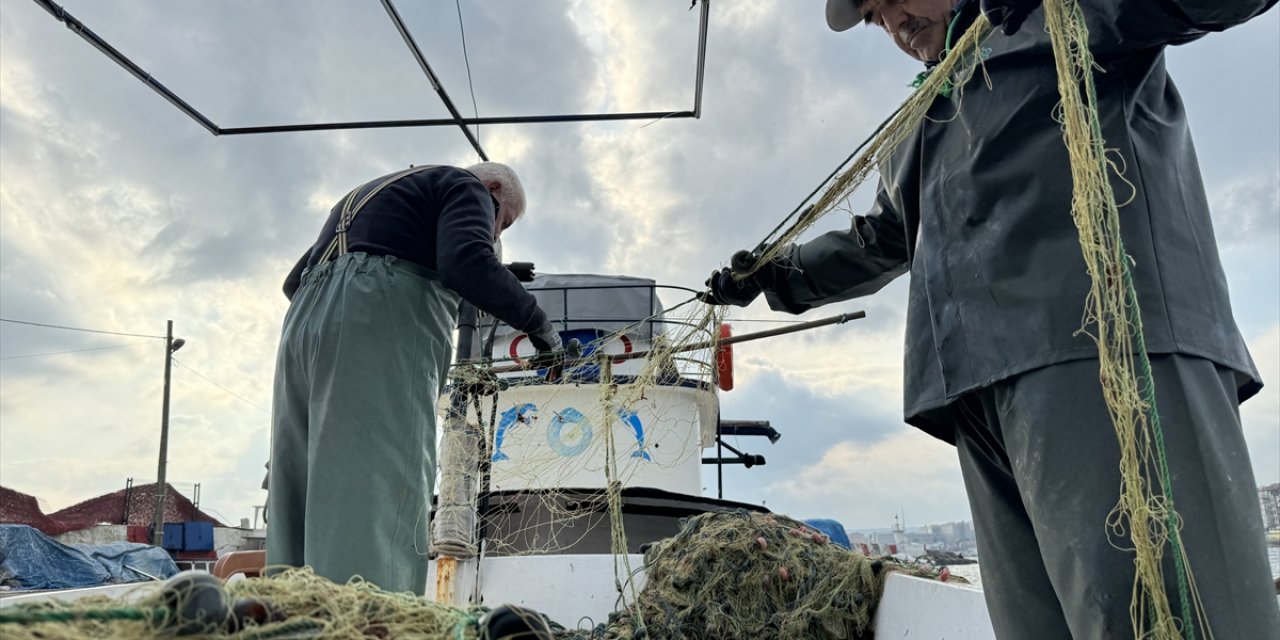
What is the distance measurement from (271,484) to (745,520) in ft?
7.49

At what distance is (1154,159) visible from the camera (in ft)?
4.30

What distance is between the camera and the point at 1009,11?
132 cm

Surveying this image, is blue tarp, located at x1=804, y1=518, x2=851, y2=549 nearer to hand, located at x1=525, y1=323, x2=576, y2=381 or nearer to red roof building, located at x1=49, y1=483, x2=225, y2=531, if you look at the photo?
hand, located at x1=525, y1=323, x2=576, y2=381

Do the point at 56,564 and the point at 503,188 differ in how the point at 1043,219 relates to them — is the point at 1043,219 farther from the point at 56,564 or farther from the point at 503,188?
the point at 56,564

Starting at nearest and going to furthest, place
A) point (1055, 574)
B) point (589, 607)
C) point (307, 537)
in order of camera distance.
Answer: point (1055, 574)
point (307, 537)
point (589, 607)

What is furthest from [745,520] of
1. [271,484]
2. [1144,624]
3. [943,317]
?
[1144,624]

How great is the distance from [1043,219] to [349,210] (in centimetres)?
190

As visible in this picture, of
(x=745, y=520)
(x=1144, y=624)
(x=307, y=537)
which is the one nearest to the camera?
(x=1144, y=624)

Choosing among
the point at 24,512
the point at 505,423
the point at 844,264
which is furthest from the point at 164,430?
the point at 844,264

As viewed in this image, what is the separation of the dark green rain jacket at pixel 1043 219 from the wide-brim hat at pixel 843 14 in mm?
471

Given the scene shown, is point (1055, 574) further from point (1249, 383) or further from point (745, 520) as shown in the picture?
point (745, 520)

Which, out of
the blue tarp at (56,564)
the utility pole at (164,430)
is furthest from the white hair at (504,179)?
the utility pole at (164,430)

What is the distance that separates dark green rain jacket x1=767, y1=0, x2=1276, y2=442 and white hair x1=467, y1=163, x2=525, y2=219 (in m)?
1.55

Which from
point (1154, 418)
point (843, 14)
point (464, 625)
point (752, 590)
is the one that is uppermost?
point (843, 14)
